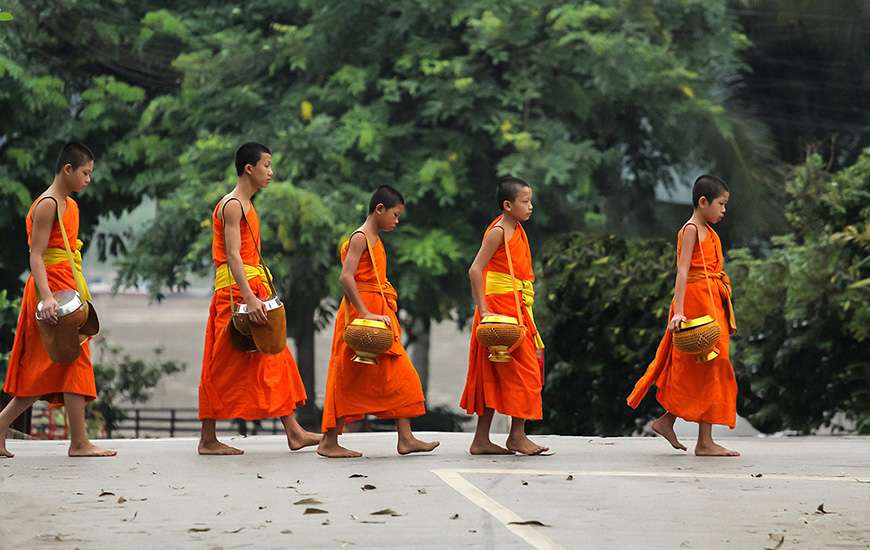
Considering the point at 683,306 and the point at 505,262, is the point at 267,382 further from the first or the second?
the point at 683,306

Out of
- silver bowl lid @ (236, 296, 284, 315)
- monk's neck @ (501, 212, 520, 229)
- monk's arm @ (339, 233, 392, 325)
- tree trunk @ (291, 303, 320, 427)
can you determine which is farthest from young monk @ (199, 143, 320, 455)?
tree trunk @ (291, 303, 320, 427)

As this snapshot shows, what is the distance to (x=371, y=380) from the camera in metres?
9.52

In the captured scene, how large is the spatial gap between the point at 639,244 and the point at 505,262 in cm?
550

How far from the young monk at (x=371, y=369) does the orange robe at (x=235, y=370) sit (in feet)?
1.10

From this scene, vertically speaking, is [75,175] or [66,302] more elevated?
[75,175]

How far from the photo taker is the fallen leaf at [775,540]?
21.0 feet

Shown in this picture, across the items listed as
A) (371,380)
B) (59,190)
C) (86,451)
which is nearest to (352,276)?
(371,380)

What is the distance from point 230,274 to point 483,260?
4.85 ft

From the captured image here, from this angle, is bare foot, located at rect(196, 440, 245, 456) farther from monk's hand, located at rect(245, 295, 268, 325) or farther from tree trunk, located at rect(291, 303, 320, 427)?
tree trunk, located at rect(291, 303, 320, 427)

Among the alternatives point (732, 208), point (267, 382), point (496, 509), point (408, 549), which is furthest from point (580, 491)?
point (732, 208)

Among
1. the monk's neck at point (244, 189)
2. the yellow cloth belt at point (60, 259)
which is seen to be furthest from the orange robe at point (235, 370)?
the yellow cloth belt at point (60, 259)

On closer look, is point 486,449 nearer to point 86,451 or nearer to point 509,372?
point 509,372

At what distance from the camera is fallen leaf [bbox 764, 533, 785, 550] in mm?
6391

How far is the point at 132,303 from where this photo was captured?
105 m
